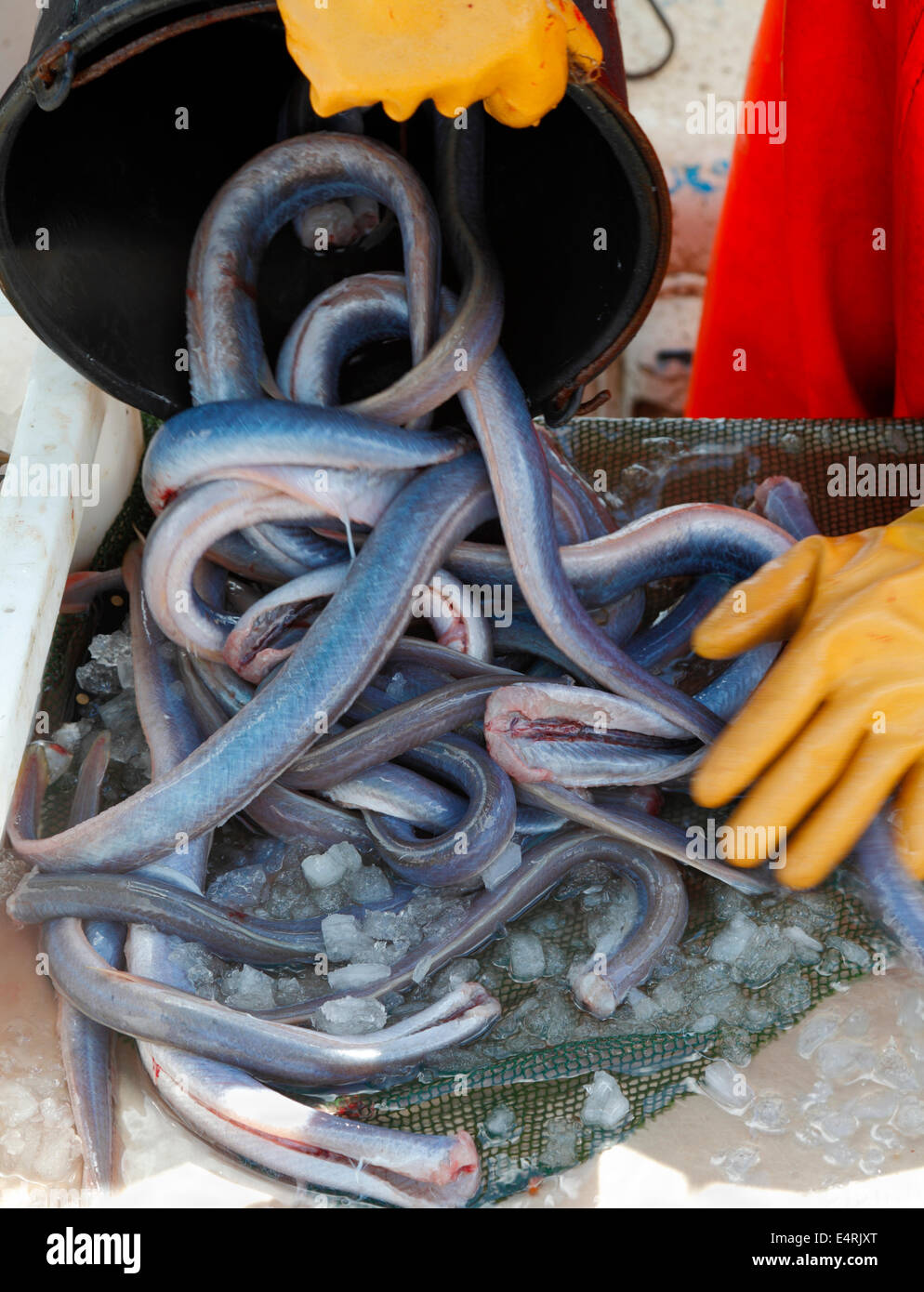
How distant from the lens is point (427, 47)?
1.11 meters

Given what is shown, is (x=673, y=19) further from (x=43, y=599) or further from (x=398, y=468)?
(x=43, y=599)

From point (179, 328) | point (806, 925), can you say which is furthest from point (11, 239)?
point (806, 925)

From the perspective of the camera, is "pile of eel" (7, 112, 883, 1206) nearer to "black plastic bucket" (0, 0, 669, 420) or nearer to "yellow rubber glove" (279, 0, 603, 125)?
"black plastic bucket" (0, 0, 669, 420)

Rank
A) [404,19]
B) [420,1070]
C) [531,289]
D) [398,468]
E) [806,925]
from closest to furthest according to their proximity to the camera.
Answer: [404,19] → [420,1070] → [806,925] → [398,468] → [531,289]

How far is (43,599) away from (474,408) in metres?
0.68

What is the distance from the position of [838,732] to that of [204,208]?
49.1 inches

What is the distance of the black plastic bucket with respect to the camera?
1.38 metres

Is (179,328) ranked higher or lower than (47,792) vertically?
higher

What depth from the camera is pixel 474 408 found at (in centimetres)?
151

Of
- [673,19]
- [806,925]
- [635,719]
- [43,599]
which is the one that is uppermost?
[673,19]

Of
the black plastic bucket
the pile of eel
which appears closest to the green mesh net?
the pile of eel

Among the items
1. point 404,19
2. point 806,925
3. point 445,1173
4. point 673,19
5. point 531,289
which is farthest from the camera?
point 673,19

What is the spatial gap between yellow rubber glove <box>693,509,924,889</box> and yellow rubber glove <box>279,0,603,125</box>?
2.52 ft

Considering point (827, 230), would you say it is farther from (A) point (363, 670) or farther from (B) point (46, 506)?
(B) point (46, 506)
